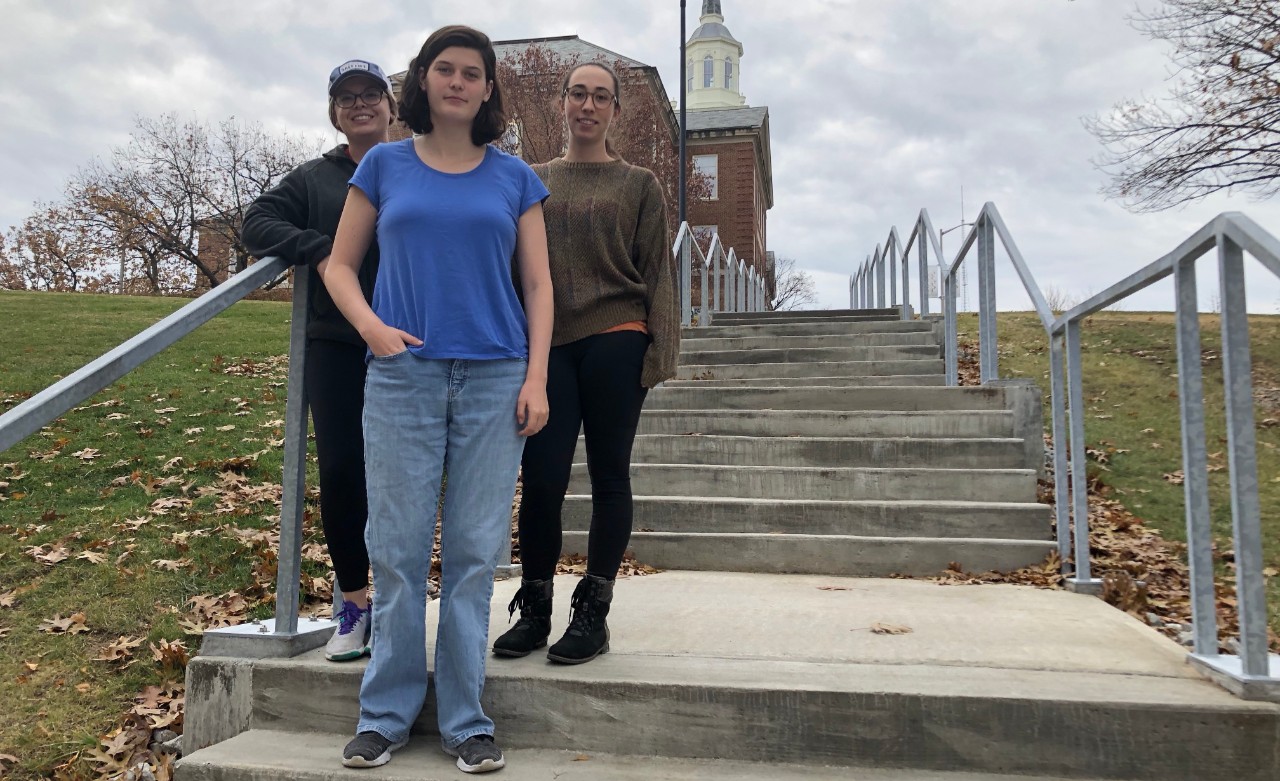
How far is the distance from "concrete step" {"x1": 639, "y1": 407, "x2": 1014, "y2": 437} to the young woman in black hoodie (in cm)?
309

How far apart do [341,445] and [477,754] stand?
88 cm

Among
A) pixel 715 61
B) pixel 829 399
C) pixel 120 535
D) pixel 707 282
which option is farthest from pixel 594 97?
pixel 715 61

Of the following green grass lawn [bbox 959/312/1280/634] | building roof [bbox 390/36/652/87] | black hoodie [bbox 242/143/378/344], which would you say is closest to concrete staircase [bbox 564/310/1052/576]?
green grass lawn [bbox 959/312/1280/634]

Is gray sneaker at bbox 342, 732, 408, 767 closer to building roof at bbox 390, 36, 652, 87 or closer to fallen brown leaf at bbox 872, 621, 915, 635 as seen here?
fallen brown leaf at bbox 872, 621, 915, 635

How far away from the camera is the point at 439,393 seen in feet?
6.84

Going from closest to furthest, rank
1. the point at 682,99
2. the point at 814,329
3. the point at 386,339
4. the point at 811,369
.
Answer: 1. the point at 386,339
2. the point at 811,369
3. the point at 814,329
4. the point at 682,99

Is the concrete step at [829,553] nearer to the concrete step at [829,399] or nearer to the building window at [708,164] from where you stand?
the concrete step at [829,399]

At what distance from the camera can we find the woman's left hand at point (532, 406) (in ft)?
7.04

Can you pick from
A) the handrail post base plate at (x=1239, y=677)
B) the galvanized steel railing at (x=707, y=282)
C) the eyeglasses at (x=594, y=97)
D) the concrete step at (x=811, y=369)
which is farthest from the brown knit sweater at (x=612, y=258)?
the concrete step at (x=811, y=369)

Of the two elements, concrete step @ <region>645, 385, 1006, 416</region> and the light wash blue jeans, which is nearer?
the light wash blue jeans

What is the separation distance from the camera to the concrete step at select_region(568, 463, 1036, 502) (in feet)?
14.2

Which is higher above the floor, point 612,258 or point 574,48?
point 574,48

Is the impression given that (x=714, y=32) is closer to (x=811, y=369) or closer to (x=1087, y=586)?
(x=811, y=369)

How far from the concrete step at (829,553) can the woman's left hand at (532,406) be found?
2.05 m
